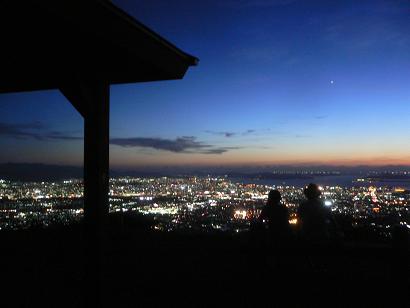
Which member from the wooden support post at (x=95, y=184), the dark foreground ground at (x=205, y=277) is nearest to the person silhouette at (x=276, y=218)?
the dark foreground ground at (x=205, y=277)

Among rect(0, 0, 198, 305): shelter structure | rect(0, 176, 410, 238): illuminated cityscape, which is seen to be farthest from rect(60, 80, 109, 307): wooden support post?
rect(0, 176, 410, 238): illuminated cityscape

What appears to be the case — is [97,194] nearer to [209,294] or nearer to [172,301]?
[172,301]

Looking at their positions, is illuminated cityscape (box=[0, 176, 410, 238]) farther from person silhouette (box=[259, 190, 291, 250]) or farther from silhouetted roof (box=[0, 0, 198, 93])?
silhouetted roof (box=[0, 0, 198, 93])

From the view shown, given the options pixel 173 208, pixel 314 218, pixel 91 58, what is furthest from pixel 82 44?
pixel 173 208

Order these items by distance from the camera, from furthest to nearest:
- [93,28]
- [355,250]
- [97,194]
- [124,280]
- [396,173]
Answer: [396,173] < [124,280] < [355,250] < [97,194] < [93,28]

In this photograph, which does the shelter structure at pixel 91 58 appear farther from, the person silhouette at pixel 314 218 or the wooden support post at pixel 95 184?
the person silhouette at pixel 314 218

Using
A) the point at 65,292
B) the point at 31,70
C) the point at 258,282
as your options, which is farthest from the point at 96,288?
the point at 31,70

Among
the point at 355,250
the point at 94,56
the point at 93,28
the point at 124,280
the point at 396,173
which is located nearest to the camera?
the point at 93,28

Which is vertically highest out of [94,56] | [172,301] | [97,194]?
[94,56]

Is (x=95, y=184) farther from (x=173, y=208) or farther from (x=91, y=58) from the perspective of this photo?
(x=173, y=208)
